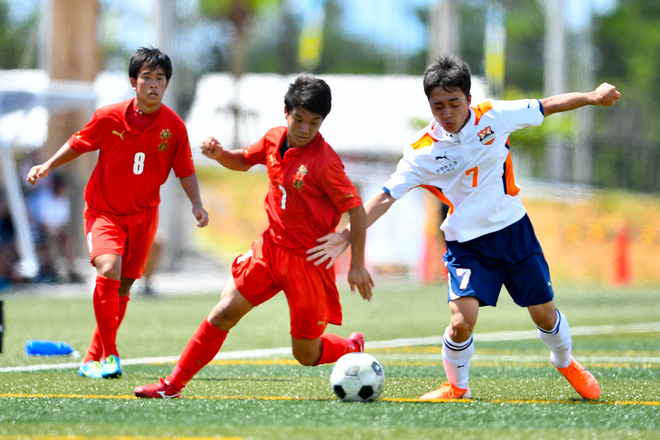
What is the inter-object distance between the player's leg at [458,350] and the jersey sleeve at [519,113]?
1.05 metres

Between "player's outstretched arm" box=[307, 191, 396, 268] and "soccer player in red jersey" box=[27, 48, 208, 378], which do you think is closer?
"player's outstretched arm" box=[307, 191, 396, 268]

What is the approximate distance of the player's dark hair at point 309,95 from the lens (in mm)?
4711

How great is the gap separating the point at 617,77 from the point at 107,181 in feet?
157

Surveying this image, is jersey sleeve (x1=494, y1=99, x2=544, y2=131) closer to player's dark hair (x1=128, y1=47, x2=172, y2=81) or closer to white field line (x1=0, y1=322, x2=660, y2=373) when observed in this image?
player's dark hair (x1=128, y1=47, x2=172, y2=81)

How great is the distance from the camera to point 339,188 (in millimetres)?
4793

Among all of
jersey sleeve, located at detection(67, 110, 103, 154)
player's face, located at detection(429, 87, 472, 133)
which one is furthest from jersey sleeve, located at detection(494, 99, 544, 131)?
jersey sleeve, located at detection(67, 110, 103, 154)

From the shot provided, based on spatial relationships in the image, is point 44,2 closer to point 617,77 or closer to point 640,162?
point 640,162

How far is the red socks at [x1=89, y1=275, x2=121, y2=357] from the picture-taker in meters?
5.87

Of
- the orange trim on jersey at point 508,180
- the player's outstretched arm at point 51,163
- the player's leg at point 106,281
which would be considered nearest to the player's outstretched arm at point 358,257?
the orange trim on jersey at point 508,180

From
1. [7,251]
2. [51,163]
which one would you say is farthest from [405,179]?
[7,251]

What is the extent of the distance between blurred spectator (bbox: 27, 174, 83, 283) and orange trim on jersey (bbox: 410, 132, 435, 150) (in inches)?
529

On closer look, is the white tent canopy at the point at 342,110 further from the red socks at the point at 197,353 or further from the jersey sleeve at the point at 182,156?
the red socks at the point at 197,353

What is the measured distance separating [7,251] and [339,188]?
13.1 meters

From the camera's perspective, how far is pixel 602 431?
13.0ft
